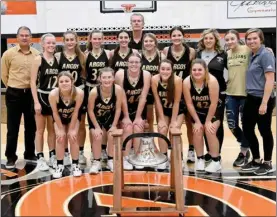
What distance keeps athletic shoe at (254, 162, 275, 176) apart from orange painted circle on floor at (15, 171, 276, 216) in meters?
0.46

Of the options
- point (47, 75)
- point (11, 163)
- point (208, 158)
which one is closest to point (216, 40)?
point (208, 158)

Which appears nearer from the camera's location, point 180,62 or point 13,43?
point 180,62

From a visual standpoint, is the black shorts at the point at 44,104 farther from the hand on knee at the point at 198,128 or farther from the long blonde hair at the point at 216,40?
the long blonde hair at the point at 216,40

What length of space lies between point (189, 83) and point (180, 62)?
34cm

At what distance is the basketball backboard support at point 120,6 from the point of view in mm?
6496

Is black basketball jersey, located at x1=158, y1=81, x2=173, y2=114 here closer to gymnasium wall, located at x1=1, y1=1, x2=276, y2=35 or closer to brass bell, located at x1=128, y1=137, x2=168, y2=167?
brass bell, located at x1=128, y1=137, x2=168, y2=167

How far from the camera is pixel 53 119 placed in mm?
4113

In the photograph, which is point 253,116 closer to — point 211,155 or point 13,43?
point 211,155

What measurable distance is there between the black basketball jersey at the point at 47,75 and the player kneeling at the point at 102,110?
0.40 m

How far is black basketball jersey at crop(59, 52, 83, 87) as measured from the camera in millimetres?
4105

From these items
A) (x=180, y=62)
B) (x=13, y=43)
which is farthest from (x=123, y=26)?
(x=180, y=62)

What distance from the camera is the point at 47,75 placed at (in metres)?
4.05

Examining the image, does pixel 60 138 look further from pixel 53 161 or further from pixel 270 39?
pixel 270 39

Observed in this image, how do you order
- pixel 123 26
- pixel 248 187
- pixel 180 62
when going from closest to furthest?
pixel 248 187 → pixel 180 62 → pixel 123 26
